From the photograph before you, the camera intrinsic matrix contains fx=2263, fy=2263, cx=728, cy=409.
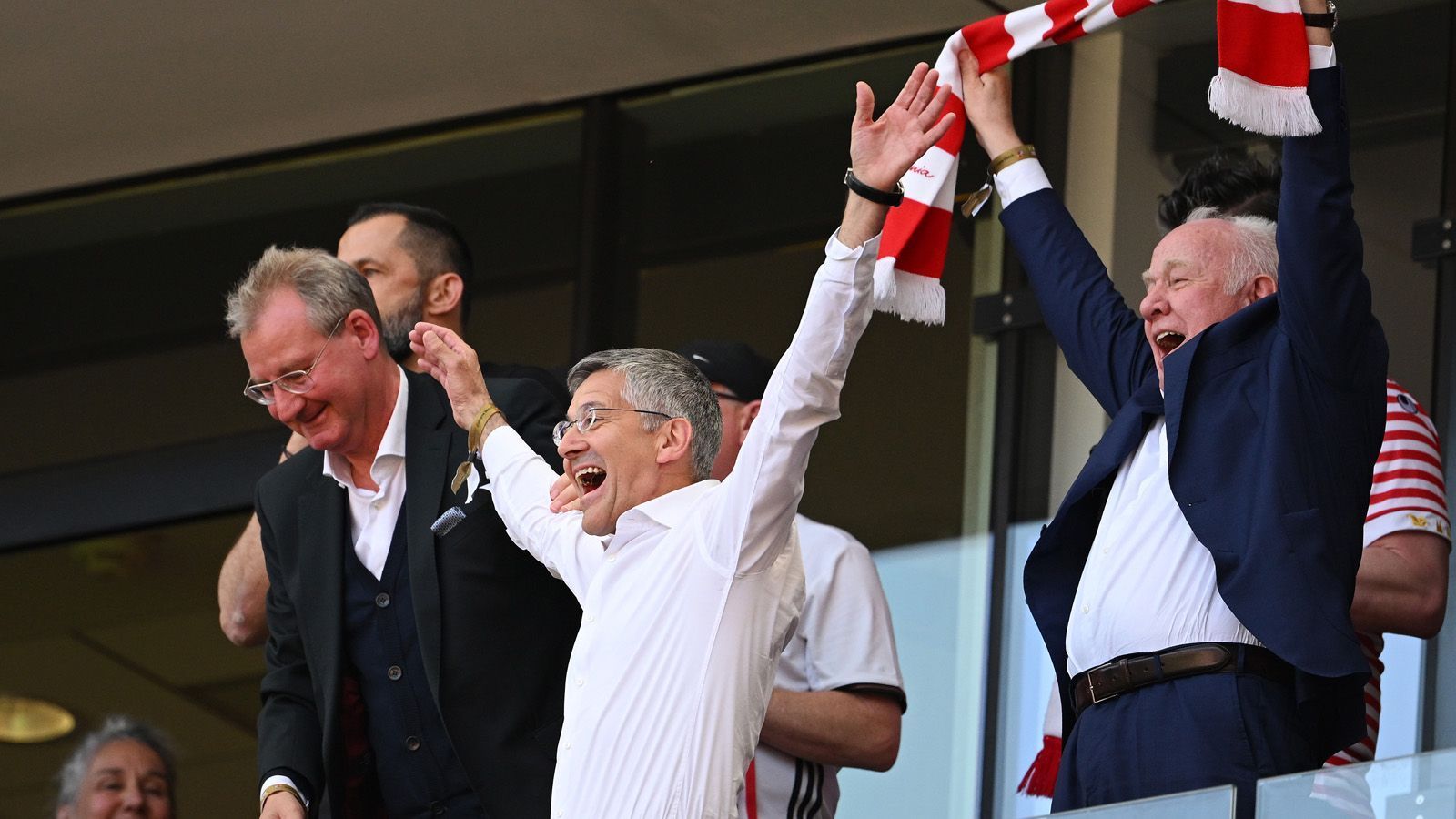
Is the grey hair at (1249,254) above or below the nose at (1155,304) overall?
above

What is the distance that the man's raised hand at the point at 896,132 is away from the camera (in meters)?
3.24

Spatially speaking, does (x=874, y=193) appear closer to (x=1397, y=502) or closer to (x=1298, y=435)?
(x=1298, y=435)

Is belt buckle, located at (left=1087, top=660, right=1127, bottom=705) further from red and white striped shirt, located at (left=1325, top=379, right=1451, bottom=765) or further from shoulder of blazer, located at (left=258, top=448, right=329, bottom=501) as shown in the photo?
shoulder of blazer, located at (left=258, top=448, right=329, bottom=501)

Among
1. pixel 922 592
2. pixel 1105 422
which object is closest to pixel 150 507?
pixel 922 592

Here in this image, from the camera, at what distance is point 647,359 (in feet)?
12.1

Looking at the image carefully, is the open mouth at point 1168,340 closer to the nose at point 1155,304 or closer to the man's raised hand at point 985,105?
the nose at point 1155,304

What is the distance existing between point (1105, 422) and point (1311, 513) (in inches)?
107

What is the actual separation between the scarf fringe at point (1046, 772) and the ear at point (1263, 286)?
2.91 ft

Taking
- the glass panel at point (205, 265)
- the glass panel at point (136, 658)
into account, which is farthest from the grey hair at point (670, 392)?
the glass panel at point (136, 658)

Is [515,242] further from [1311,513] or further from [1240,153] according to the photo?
[1311,513]

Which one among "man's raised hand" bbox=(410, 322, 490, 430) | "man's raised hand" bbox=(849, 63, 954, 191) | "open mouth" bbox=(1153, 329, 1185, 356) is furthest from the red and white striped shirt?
"man's raised hand" bbox=(410, 322, 490, 430)

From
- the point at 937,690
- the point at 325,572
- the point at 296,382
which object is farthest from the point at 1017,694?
the point at 296,382

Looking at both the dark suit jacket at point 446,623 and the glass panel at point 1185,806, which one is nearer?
the glass panel at point 1185,806

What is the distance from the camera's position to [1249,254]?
3.84m
